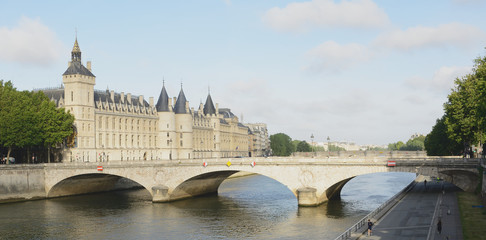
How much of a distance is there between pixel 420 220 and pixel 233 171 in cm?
3608

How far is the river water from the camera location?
2156 inches

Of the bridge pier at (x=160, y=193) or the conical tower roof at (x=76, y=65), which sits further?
the conical tower roof at (x=76, y=65)

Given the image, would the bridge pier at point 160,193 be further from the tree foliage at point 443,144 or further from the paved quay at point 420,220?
the tree foliage at point 443,144

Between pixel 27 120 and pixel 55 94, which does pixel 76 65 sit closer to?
pixel 55 94

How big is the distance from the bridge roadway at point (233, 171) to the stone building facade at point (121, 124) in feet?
71.3

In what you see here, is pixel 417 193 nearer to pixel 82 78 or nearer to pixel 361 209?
pixel 361 209

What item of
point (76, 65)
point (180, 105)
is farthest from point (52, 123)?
point (180, 105)

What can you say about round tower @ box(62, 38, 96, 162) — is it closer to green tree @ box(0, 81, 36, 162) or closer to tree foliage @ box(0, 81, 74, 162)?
tree foliage @ box(0, 81, 74, 162)

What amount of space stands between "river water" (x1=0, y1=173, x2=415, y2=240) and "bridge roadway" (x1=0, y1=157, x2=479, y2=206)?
2.40 m

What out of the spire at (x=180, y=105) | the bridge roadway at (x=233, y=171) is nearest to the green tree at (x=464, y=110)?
the bridge roadway at (x=233, y=171)

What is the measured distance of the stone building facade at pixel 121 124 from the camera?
113062mm

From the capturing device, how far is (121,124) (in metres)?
130

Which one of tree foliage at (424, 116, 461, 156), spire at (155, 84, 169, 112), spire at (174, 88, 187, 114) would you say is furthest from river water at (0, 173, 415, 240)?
spire at (174, 88, 187, 114)

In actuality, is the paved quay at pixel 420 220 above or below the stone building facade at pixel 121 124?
below
